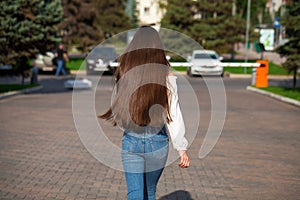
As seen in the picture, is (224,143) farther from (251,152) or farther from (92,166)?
(92,166)

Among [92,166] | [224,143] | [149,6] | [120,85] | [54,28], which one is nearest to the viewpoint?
[120,85]

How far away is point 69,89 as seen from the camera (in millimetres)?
25203

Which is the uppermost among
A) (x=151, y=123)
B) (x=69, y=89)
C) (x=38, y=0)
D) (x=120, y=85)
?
(x=38, y=0)

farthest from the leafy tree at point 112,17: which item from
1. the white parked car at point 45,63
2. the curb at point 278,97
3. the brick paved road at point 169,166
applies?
the brick paved road at point 169,166

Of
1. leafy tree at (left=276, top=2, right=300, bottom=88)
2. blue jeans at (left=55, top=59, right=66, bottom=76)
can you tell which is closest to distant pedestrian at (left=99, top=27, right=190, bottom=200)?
leafy tree at (left=276, top=2, right=300, bottom=88)

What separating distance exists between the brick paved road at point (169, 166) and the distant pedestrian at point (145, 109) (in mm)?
1040

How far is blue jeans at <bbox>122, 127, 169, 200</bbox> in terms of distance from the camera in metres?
4.10

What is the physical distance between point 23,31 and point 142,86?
17775mm

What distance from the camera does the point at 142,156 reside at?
4125 millimetres

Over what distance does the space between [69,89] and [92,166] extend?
1722cm

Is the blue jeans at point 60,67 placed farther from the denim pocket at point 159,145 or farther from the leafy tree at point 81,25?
the denim pocket at point 159,145

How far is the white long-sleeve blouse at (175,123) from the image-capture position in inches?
162

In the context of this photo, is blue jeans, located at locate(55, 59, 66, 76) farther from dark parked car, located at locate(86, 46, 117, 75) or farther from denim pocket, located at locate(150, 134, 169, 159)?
denim pocket, located at locate(150, 134, 169, 159)

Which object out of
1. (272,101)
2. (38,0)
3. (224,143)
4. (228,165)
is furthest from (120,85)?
(38,0)
